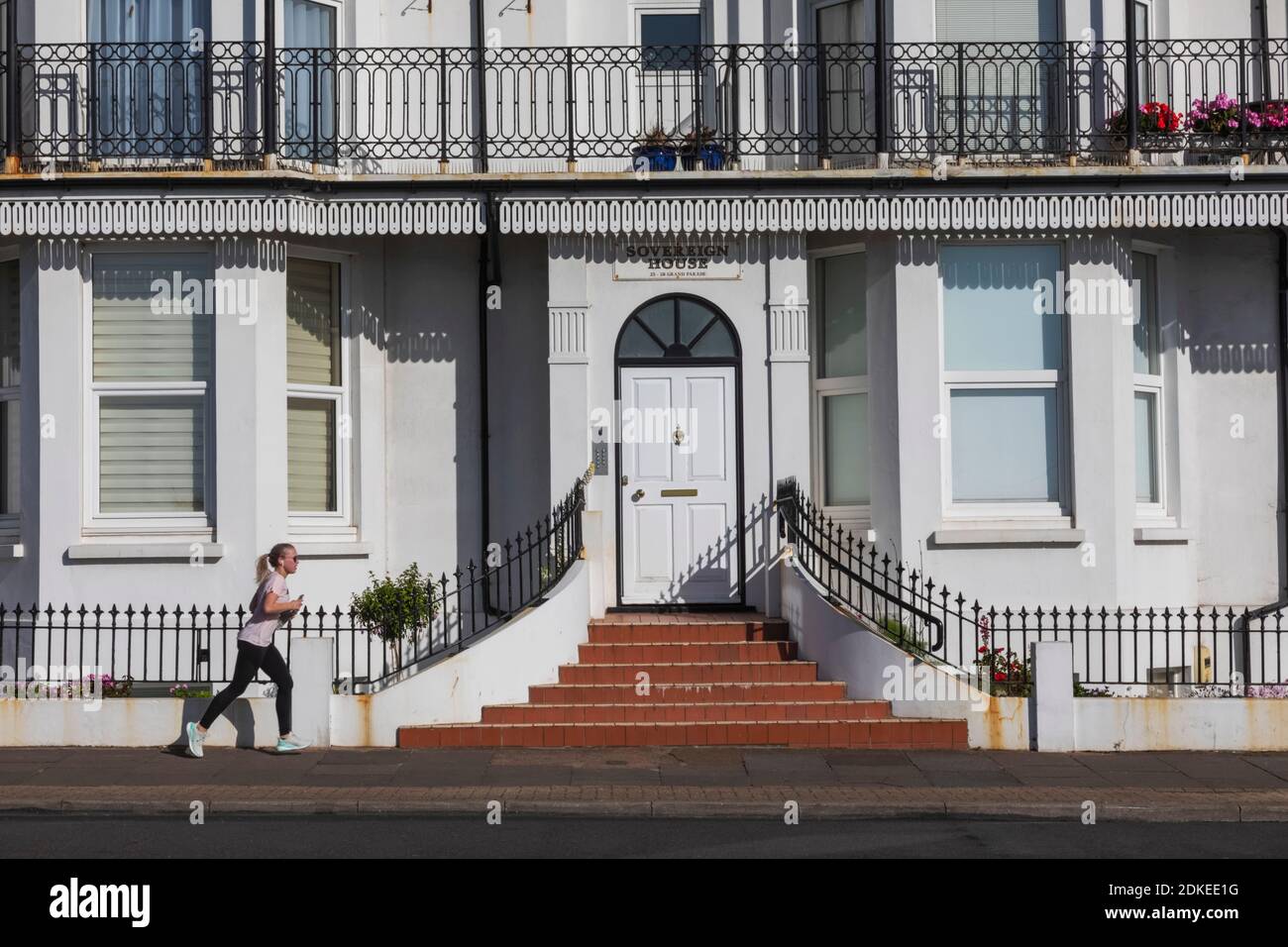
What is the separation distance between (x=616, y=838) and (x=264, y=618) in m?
4.39

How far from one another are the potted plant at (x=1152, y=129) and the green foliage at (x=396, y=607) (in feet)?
25.8

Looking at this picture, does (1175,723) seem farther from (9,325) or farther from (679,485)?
(9,325)

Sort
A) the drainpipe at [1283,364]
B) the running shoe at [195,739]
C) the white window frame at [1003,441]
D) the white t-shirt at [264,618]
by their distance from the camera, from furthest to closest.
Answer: the drainpipe at [1283,364], the white window frame at [1003,441], the white t-shirt at [264,618], the running shoe at [195,739]

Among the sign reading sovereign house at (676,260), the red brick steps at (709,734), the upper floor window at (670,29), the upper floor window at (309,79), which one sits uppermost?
the upper floor window at (670,29)

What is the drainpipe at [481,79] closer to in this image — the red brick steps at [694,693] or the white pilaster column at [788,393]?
the white pilaster column at [788,393]

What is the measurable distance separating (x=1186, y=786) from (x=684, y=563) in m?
5.75

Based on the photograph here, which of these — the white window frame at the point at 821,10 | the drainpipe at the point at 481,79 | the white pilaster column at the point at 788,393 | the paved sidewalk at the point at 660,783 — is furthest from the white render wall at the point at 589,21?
the paved sidewalk at the point at 660,783

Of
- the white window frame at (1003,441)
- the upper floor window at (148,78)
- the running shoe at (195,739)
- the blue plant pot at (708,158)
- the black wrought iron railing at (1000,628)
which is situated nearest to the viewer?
the running shoe at (195,739)

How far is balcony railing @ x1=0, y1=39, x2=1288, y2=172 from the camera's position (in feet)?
51.4

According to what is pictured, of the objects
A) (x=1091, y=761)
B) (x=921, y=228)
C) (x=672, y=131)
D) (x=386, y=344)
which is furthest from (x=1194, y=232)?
(x=386, y=344)

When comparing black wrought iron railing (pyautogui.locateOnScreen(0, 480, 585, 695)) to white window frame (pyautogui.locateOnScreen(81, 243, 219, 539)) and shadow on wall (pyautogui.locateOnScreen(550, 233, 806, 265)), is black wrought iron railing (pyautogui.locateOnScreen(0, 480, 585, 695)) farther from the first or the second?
shadow on wall (pyautogui.locateOnScreen(550, 233, 806, 265))

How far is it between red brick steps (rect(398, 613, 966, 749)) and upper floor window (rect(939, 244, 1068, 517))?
2.64 m

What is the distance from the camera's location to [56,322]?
613 inches

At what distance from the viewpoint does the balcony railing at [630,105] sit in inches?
617
